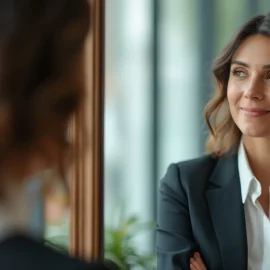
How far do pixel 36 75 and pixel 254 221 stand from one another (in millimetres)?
1730

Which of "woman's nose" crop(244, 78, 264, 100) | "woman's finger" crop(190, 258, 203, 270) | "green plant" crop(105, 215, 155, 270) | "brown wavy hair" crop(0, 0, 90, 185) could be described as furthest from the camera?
"green plant" crop(105, 215, 155, 270)

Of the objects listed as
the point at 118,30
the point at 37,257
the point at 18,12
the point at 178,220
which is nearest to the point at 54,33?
the point at 18,12

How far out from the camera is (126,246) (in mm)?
3375

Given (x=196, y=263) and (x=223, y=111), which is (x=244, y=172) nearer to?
(x=223, y=111)

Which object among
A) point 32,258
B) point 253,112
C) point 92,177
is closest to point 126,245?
point 92,177

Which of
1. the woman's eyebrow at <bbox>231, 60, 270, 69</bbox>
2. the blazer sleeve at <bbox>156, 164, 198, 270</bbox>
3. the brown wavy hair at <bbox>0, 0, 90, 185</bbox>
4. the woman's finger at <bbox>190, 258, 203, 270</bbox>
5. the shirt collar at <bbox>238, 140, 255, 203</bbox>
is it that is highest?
the brown wavy hair at <bbox>0, 0, 90, 185</bbox>

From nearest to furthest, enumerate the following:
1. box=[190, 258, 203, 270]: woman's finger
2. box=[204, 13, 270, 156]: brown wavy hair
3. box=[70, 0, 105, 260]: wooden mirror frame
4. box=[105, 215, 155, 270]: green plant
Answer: box=[190, 258, 203, 270]: woman's finger
box=[204, 13, 270, 156]: brown wavy hair
box=[70, 0, 105, 260]: wooden mirror frame
box=[105, 215, 155, 270]: green plant

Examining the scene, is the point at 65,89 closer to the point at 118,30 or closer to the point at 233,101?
the point at 233,101

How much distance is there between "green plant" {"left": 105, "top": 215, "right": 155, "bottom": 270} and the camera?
10.9 feet

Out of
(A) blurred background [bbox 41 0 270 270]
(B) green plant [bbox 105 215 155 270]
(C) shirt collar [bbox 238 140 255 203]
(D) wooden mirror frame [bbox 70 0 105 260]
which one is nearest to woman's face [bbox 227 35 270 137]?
(C) shirt collar [bbox 238 140 255 203]

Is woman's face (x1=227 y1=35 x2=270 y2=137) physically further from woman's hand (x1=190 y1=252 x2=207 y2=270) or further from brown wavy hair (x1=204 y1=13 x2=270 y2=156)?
woman's hand (x1=190 y1=252 x2=207 y2=270)

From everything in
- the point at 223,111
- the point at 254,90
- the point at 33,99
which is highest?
the point at 33,99

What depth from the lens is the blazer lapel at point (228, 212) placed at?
2.25 metres

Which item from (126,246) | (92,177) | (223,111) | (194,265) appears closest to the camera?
(194,265)
